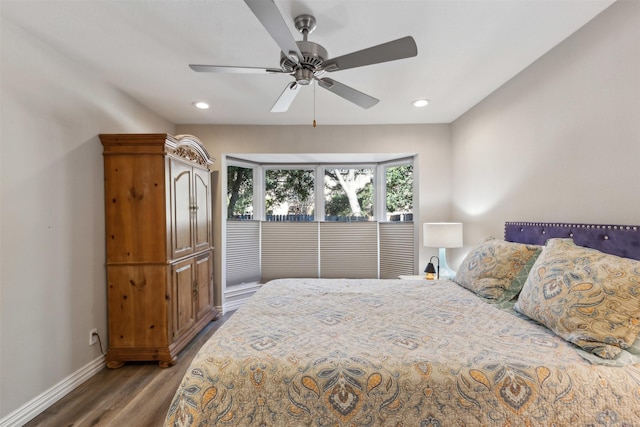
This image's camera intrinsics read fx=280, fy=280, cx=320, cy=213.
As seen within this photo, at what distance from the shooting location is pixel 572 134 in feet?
6.24

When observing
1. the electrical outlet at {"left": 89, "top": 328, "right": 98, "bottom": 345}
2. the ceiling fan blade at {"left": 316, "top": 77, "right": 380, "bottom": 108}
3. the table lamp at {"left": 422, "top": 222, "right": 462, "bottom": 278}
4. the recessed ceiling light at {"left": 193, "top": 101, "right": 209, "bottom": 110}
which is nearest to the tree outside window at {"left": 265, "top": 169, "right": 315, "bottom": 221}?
the recessed ceiling light at {"left": 193, "top": 101, "right": 209, "bottom": 110}

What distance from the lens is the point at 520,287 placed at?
182cm

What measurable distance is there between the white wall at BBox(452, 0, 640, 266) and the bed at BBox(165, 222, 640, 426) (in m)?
0.34

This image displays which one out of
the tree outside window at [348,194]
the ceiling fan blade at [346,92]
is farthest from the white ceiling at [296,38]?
the tree outside window at [348,194]

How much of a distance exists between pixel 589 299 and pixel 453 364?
72cm

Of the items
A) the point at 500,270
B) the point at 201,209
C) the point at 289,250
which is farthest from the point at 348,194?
the point at 500,270

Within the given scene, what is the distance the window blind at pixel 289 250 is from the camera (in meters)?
4.23

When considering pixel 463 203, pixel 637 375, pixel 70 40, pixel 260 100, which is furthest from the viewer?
pixel 463 203

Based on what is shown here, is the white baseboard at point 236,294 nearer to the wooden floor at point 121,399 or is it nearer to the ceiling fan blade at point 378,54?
the wooden floor at point 121,399

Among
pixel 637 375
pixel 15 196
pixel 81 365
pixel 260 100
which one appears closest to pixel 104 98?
pixel 15 196

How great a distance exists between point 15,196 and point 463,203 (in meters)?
3.98

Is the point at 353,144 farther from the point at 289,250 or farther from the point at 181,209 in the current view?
the point at 181,209

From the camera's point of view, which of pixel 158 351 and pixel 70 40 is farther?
pixel 158 351

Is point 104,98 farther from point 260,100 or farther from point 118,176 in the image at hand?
point 260,100
